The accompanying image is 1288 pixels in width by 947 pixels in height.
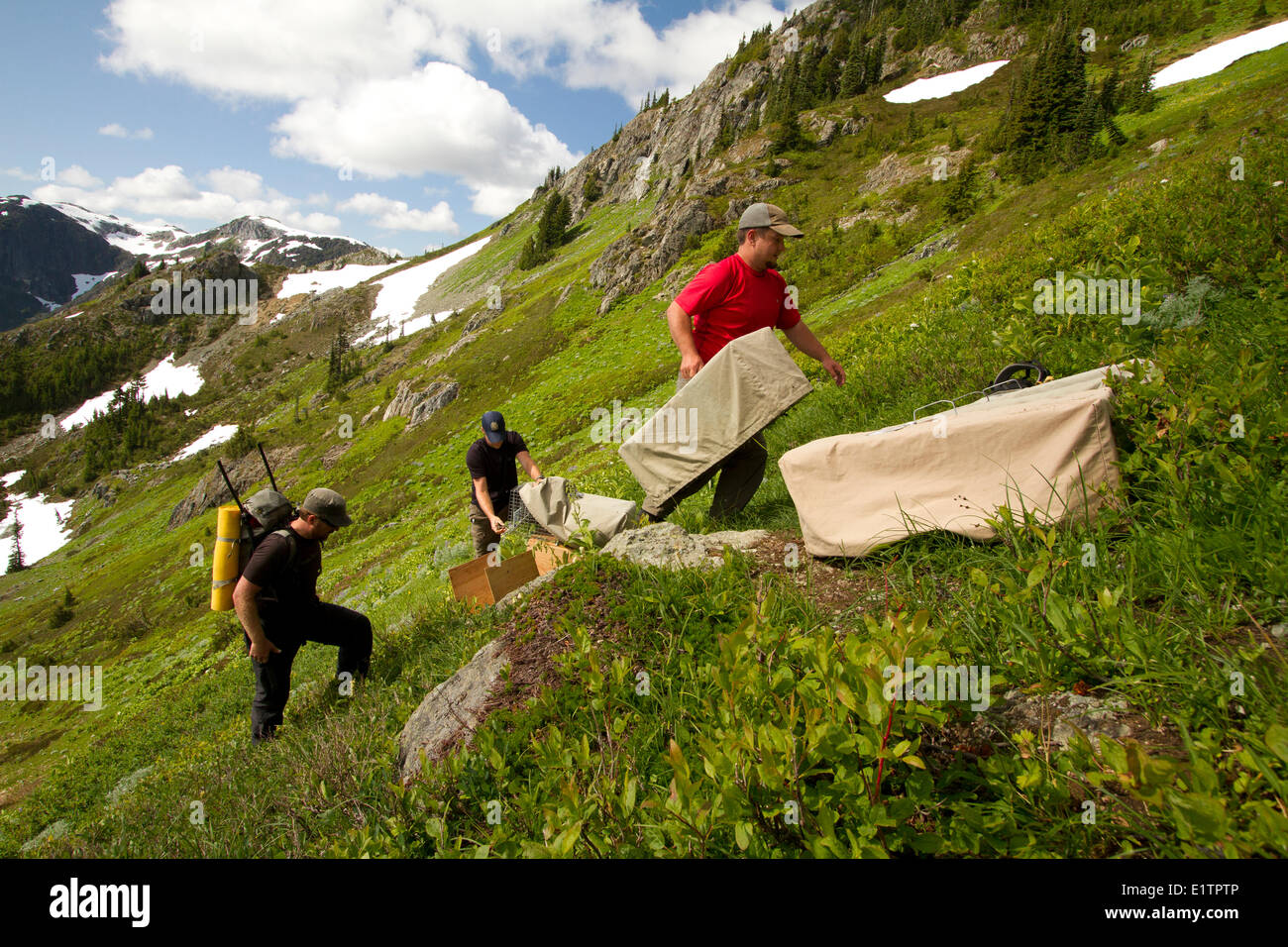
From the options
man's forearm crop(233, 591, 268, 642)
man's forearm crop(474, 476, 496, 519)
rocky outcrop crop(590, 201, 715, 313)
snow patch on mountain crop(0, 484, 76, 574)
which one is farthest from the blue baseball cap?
snow patch on mountain crop(0, 484, 76, 574)

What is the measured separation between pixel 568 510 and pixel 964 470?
4.05 m

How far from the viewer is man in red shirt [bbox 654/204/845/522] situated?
4.64 m

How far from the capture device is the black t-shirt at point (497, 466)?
22.9 feet

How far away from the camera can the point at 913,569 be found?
3.28 meters

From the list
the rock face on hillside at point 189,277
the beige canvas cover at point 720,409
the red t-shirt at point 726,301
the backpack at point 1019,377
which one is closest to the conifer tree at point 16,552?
the rock face on hillside at point 189,277

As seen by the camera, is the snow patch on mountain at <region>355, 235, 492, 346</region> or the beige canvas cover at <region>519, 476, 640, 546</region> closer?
the beige canvas cover at <region>519, 476, 640, 546</region>

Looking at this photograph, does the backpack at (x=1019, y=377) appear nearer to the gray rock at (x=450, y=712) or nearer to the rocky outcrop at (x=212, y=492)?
the gray rock at (x=450, y=712)

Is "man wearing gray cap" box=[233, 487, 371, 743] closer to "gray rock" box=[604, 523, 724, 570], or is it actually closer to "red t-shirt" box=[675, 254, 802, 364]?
"gray rock" box=[604, 523, 724, 570]

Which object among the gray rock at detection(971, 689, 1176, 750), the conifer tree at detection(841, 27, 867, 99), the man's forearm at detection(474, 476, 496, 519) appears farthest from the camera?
the conifer tree at detection(841, 27, 867, 99)

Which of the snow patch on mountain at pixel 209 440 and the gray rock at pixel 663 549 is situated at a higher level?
the snow patch on mountain at pixel 209 440

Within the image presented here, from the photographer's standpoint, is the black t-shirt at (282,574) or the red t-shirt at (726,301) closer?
the red t-shirt at (726,301)

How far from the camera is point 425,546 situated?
17.3m

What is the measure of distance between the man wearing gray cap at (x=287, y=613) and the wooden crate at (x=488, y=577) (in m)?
1.23

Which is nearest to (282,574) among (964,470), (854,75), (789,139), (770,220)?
(770,220)
